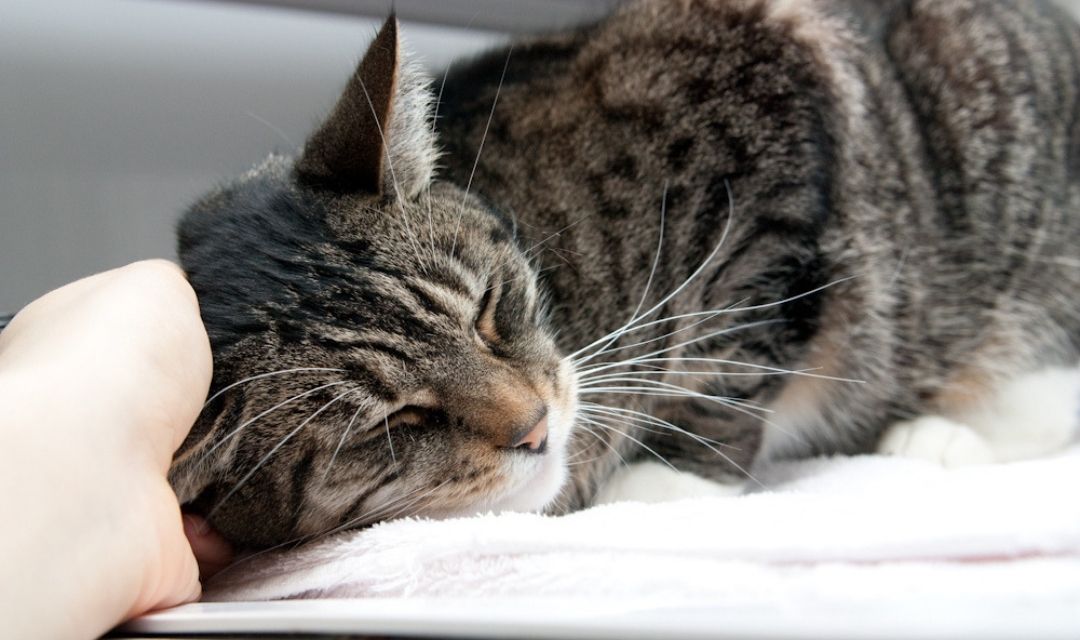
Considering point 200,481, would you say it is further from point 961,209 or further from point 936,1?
point 936,1

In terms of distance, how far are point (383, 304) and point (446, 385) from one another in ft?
0.36

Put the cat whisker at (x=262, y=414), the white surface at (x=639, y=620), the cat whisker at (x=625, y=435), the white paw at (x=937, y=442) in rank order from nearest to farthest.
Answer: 1. the white surface at (x=639, y=620)
2. the cat whisker at (x=262, y=414)
3. the cat whisker at (x=625, y=435)
4. the white paw at (x=937, y=442)

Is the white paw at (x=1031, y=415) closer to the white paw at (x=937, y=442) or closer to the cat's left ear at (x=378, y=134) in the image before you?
the white paw at (x=937, y=442)

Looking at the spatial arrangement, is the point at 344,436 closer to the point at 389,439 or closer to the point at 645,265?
the point at 389,439

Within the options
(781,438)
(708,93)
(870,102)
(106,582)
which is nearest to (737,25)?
(708,93)

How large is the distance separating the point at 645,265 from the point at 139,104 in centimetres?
97

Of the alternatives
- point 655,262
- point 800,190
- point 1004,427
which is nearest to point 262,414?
point 655,262

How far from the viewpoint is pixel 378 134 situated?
921 mm

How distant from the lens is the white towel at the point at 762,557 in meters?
0.54

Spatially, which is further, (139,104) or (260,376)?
(139,104)

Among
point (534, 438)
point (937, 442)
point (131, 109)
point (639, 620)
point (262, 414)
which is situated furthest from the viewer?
point (131, 109)

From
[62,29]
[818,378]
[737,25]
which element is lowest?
[818,378]

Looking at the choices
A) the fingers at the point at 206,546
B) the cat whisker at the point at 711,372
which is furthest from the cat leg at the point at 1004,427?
the fingers at the point at 206,546

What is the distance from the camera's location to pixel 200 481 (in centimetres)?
82
